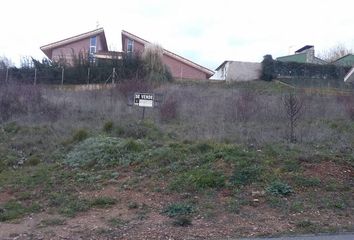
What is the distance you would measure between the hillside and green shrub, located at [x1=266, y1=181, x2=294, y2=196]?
2cm

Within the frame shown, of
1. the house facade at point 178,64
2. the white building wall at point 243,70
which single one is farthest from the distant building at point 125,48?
the white building wall at point 243,70

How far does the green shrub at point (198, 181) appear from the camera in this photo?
9.39 metres

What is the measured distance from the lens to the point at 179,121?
16.1 m

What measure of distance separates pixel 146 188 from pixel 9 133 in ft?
22.1

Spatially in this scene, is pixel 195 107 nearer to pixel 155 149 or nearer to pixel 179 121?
pixel 179 121

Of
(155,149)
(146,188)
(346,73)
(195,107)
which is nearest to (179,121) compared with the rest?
(195,107)

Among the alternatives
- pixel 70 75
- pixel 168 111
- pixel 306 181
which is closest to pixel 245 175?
pixel 306 181

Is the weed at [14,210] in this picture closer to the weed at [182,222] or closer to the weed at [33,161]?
the weed at [182,222]

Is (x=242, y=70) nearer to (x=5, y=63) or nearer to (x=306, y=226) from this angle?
(x=5, y=63)

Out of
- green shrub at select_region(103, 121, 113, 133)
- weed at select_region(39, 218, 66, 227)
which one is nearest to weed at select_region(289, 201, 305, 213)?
weed at select_region(39, 218, 66, 227)

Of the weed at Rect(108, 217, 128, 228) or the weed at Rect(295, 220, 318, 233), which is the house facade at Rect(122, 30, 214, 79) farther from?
the weed at Rect(295, 220, 318, 233)

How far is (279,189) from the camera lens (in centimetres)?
919

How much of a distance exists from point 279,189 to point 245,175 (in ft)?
2.75

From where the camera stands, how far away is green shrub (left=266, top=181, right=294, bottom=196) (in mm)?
9086
